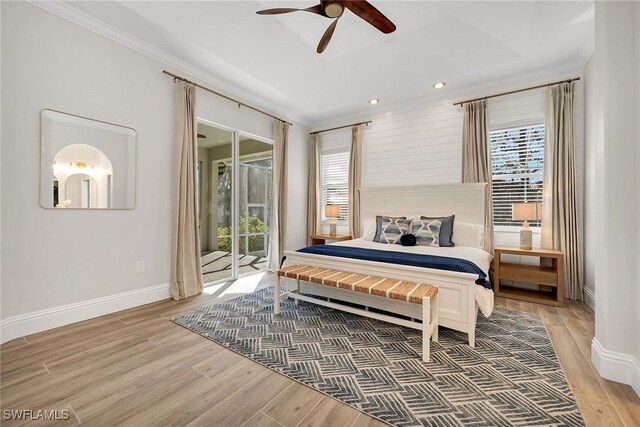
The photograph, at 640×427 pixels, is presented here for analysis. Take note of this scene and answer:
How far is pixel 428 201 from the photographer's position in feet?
14.1

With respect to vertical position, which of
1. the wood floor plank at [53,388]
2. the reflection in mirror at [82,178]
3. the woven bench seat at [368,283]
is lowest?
the wood floor plank at [53,388]

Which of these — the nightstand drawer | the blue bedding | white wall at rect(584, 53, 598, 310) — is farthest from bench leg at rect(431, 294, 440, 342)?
white wall at rect(584, 53, 598, 310)

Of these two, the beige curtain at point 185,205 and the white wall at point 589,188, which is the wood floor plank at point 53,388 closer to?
the beige curtain at point 185,205

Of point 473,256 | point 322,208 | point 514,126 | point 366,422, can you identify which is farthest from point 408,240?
point 322,208

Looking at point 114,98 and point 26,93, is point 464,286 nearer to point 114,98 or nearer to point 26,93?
point 114,98

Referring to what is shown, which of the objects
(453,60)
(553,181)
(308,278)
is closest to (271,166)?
(308,278)

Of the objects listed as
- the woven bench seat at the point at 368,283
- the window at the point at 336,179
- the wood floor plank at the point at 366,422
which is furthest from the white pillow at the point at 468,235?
the wood floor plank at the point at 366,422

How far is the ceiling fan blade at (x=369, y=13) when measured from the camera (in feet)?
6.63

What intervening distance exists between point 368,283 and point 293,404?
45.5 inches

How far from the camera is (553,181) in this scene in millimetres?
3461

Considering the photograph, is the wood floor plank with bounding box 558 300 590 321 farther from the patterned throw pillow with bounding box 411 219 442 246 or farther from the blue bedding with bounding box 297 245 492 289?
the patterned throw pillow with bounding box 411 219 442 246

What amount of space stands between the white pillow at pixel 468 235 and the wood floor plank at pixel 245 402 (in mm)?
2916

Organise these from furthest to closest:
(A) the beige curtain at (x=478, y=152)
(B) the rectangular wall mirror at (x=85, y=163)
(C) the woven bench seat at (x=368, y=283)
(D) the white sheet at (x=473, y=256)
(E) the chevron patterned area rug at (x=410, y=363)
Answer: (A) the beige curtain at (x=478, y=152)
(B) the rectangular wall mirror at (x=85, y=163)
(D) the white sheet at (x=473, y=256)
(C) the woven bench seat at (x=368, y=283)
(E) the chevron patterned area rug at (x=410, y=363)

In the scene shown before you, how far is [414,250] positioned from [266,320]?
187 centimetres
